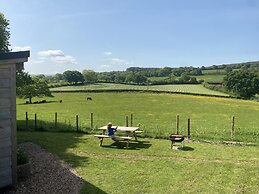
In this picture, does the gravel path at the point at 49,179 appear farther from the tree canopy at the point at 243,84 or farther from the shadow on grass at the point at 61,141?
the tree canopy at the point at 243,84

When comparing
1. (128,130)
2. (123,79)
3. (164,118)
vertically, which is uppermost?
(123,79)

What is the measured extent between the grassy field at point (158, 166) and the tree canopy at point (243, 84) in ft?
266

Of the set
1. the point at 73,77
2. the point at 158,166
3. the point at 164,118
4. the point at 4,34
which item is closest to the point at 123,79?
the point at 73,77

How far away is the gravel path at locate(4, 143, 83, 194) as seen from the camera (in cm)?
980

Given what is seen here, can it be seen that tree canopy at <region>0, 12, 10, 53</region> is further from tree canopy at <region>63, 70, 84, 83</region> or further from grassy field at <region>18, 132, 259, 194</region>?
tree canopy at <region>63, 70, 84, 83</region>

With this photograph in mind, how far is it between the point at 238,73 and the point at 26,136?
8870cm

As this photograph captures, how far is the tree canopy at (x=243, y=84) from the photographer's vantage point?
302ft

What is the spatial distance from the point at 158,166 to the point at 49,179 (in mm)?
4517

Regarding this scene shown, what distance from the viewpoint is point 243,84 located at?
3634 inches

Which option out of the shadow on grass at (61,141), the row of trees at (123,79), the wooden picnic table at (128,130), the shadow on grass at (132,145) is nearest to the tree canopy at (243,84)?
the row of trees at (123,79)

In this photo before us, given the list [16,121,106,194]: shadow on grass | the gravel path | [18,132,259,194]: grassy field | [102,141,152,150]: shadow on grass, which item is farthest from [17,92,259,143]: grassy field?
the gravel path

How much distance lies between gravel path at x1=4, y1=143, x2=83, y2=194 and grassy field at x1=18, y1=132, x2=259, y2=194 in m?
0.41

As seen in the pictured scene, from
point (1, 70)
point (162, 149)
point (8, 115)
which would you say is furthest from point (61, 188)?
point (162, 149)

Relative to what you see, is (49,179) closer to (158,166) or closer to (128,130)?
(158,166)
